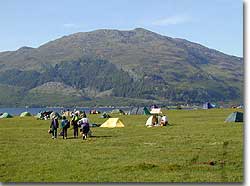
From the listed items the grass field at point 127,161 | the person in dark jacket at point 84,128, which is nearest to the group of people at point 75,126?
the person in dark jacket at point 84,128

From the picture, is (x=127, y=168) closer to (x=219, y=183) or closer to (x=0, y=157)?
(x=219, y=183)

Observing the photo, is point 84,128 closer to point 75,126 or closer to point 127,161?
point 75,126

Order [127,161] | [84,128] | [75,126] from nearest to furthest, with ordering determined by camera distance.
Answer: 1. [127,161]
2. [84,128]
3. [75,126]

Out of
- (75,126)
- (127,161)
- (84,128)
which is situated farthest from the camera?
(75,126)

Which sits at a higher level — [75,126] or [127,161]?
[75,126]

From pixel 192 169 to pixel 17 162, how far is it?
8.51m

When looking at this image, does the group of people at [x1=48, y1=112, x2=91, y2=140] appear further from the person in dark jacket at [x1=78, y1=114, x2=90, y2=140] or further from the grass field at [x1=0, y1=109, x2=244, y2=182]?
the grass field at [x1=0, y1=109, x2=244, y2=182]

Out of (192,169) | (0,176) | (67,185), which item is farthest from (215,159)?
(0,176)

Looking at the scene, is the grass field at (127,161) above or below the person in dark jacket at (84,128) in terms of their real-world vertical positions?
below

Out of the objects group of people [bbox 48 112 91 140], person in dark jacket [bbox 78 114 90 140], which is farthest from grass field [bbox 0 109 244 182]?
group of people [bbox 48 112 91 140]

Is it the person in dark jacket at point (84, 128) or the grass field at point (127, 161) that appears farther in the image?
the person in dark jacket at point (84, 128)

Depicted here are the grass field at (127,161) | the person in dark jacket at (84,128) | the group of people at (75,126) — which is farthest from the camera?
the group of people at (75,126)

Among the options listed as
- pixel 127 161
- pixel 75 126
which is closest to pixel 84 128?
pixel 75 126

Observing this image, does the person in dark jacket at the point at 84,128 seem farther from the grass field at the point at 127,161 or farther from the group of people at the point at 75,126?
the grass field at the point at 127,161
